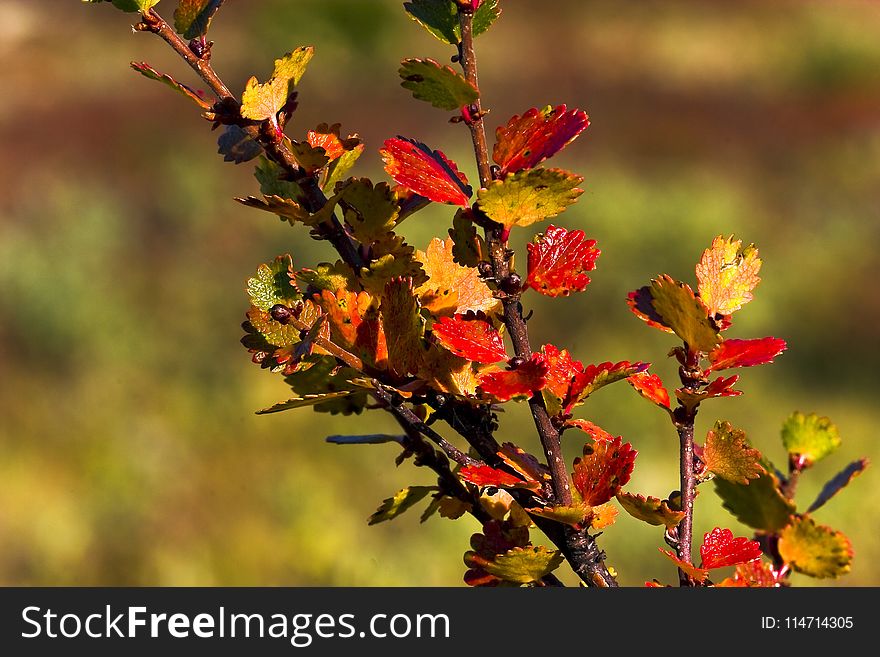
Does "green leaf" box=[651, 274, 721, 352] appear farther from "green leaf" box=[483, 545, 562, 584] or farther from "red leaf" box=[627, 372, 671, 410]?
"green leaf" box=[483, 545, 562, 584]

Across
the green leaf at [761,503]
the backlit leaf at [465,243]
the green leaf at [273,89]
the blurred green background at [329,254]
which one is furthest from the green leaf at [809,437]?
the blurred green background at [329,254]

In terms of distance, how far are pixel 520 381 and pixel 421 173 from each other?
4.7 inches

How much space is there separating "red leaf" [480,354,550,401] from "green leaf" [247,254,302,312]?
125mm

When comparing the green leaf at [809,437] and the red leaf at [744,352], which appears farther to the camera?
the green leaf at [809,437]

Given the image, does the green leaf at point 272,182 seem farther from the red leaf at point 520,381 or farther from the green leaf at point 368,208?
the red leaf at point 520,381

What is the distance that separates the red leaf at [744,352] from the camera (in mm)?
539

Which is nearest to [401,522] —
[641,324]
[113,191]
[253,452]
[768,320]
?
[253,452]

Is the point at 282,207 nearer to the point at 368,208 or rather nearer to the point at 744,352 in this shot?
the point at 368,208

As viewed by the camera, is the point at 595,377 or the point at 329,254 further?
the point at 329,254

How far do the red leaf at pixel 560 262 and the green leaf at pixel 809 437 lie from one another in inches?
7.8

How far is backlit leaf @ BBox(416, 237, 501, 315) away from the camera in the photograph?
58cm

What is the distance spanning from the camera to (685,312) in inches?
20.8

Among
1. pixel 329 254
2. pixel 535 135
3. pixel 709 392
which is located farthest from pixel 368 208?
pixel 329 254

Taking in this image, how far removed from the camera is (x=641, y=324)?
141 inches
